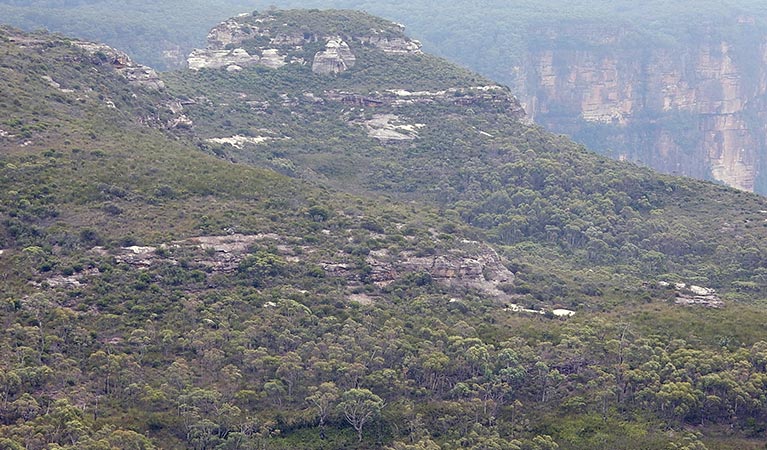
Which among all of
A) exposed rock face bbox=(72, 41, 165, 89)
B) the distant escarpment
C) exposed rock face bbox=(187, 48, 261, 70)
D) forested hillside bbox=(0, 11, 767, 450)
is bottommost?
forested hillside bbox=(0, 11, 767, 450)

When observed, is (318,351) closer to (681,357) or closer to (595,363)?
(595,363)

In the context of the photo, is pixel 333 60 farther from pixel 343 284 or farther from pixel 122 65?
pixel 343 284

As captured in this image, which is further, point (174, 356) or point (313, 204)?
point (313, 204)

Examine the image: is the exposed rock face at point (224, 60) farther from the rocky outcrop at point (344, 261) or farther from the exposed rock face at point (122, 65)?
the rocky outcrop at point (344, 261)

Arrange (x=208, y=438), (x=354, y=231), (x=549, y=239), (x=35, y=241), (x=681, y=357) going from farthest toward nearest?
1. (x=549, y=239)
2. (x=354, y=231)
3. (x=35, y=241)
4. (x=681, y=357)
5. (x=208, y=438)

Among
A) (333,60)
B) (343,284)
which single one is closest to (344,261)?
(343,284)

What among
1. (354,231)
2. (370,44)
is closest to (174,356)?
(354,231)

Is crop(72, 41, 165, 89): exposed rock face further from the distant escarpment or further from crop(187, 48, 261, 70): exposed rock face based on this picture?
crop(187, 48, 261, 70): exposed rock face

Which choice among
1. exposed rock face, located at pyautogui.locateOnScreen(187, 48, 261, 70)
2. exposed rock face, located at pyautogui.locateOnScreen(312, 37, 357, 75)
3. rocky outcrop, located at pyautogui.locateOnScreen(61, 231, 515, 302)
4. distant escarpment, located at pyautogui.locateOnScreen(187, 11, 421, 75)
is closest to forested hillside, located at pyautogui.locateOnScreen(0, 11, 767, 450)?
rocky outcrop, located at pyautogui.locateOnScreen(61, 231, 515, 302)

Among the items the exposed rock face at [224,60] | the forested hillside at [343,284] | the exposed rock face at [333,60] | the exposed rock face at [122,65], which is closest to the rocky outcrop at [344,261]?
the forested hillside at [343,284]

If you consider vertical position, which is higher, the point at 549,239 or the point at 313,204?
the point at 313,204
